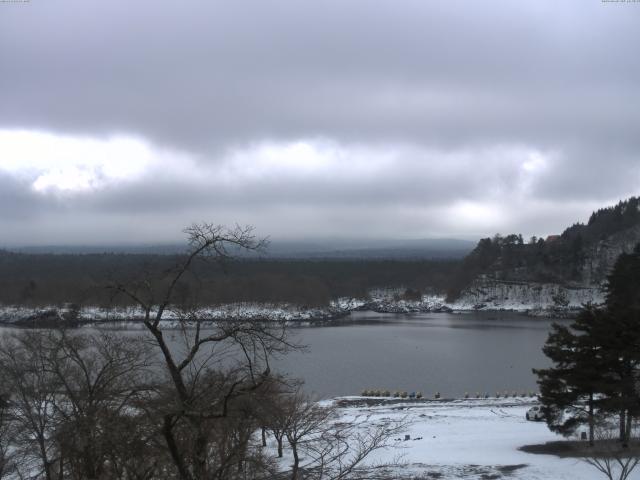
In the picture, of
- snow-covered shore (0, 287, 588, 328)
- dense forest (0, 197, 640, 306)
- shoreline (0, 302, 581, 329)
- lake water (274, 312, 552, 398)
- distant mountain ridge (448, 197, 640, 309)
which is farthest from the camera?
distant mountain ridge (448, 197, 640, 309)

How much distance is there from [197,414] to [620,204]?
127 m

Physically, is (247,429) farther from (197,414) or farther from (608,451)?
(608,451)

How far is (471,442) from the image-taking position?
17.4 m

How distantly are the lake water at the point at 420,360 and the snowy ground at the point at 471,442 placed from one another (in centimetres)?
442

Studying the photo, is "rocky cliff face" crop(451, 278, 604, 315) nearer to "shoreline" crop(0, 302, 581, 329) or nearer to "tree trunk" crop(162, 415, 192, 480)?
"shoreline" crop(0, 302, 581, 329)

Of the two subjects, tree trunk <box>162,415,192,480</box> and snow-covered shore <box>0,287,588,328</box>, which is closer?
tree trunk <box>162,415,192,480</box>

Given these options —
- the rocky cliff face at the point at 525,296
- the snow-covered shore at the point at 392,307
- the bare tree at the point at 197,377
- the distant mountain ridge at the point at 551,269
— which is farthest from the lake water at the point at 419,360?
the distant mountain ridge at the point at 551,269

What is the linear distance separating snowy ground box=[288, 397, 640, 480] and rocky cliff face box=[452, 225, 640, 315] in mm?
67948

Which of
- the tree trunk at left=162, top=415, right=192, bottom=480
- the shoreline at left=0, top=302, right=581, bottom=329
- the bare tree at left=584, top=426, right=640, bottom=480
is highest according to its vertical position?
the tree trunk at left=162, top=415, right=192, bottom=480

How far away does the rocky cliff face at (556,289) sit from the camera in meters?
91.6

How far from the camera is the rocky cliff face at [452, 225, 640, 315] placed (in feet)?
300

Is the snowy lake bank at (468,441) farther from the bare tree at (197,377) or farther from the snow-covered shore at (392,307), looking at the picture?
the snow-covered shore at (392,307)

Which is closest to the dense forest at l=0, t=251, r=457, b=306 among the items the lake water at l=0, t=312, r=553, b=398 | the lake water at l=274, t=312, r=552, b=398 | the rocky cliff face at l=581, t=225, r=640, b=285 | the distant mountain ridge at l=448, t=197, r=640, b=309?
the lake water at l=0, t=312, r=553, b=398

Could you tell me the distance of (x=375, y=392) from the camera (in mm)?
29125
